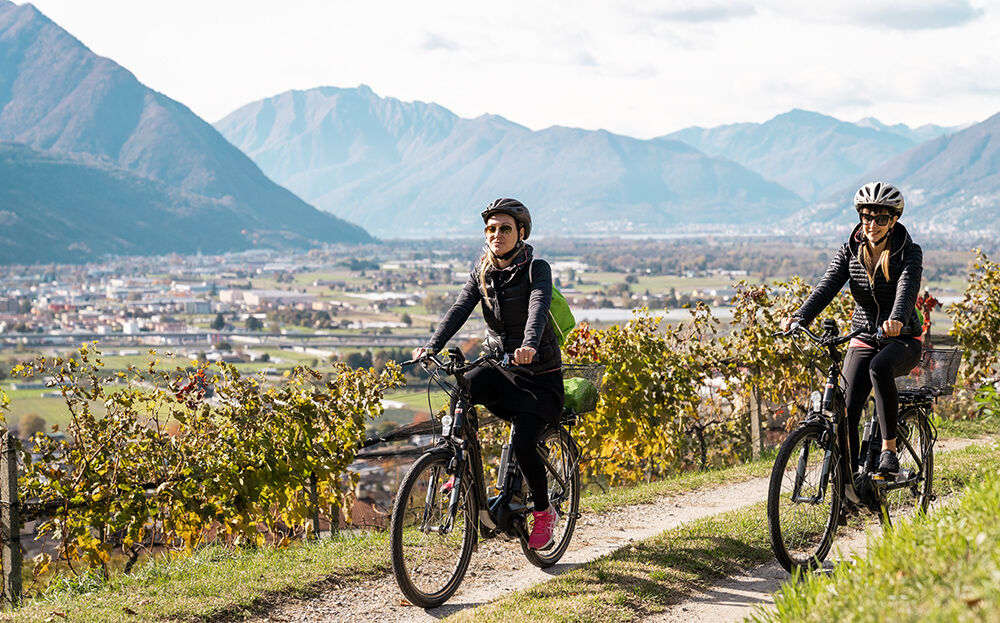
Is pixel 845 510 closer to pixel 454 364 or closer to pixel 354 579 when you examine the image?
pixel 454 364

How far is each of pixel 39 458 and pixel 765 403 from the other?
784 cm

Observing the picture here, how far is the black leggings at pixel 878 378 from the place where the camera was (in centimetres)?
589

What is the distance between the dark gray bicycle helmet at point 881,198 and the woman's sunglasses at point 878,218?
0.05 m

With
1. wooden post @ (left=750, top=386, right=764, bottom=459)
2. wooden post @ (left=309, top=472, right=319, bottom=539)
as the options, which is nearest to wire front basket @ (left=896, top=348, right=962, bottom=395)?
wooden post @ (left=750, top=386, right=764, bottom=459)

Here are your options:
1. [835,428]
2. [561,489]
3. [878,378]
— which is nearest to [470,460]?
[561,489]

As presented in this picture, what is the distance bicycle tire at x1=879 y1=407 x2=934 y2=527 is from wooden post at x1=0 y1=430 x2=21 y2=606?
544 centimetres

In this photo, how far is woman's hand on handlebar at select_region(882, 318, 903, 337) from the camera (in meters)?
5.60

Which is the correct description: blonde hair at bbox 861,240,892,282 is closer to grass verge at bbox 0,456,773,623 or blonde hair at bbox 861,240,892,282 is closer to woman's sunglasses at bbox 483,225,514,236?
woman's sunglasses at bbox 483,225,514,236

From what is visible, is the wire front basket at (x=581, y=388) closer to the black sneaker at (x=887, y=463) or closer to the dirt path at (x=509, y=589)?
the dirt path at (x=509, y=589)

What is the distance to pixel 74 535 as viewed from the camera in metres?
6.34

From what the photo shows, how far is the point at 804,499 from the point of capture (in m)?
5.78

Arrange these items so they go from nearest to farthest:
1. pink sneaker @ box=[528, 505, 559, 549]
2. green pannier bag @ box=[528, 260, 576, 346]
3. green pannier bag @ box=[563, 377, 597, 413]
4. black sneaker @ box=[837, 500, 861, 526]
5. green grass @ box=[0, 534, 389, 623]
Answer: green grass @ box=[0, 534, 389, 623], green pannier bag @ box=[528, 260, 576, 346], pink sneaker @ box=[528, 505, 559, 549], black sneaker @ box=[837, 500, 861, 526], green pannier bag @ box=[563, 377, 597, 413]

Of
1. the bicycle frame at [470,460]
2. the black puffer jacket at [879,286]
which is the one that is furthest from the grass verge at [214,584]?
the black puffer jacket at [879,286]

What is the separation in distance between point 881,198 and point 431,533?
3.35 meters
